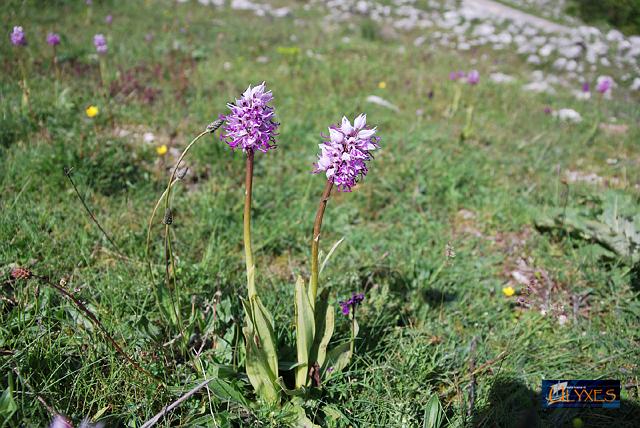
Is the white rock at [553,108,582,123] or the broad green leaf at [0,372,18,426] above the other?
the broad green leaf at [0,372,18,426]

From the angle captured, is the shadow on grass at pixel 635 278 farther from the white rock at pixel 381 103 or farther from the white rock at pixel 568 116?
the white rock at pixel 568 116

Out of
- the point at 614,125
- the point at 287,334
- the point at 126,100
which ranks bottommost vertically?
the point at 614,125

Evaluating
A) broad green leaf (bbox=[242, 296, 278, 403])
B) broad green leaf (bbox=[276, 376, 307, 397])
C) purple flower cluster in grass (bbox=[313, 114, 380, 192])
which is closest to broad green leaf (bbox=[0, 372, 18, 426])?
broad green leaf (bbox=[242, 296, 278, 403])

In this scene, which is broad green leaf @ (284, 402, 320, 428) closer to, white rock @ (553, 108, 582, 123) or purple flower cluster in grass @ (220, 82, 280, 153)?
purple flower cluster in grass @ (220, 82, 280, 153)

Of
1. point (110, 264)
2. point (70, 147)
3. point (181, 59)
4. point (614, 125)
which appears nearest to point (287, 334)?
point (110, 264)

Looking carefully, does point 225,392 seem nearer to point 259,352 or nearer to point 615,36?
point 259,352

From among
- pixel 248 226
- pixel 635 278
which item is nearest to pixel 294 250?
pixel 248 226

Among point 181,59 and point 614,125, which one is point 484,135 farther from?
point 181,59
